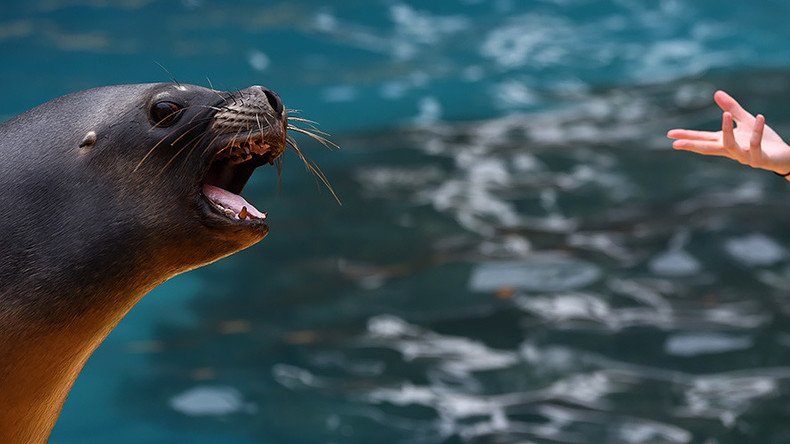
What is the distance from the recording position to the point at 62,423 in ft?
15.6

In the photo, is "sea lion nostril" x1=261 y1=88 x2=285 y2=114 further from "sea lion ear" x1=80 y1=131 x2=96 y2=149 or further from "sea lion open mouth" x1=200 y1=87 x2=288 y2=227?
"sea lion ear" x1=80 y1=131 x2=96 y2=149

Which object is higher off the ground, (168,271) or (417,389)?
(417,389)

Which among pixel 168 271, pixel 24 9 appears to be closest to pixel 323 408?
pixel 168 271

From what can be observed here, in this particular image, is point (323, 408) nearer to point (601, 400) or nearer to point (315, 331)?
point (315, 331)

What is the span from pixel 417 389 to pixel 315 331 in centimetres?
65

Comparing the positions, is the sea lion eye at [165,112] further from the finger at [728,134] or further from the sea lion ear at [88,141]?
the finger at [728,134]

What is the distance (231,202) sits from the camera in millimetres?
2266

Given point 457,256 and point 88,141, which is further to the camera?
point 457,256

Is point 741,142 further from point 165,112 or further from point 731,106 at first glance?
point 165,112

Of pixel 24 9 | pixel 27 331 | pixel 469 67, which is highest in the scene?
pixel 24 9

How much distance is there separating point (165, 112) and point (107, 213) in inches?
8.8

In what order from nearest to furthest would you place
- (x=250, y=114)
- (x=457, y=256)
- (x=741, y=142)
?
1. (x=250, y=114)
2. (x=741, y=142)
3. (x=457, y=256)

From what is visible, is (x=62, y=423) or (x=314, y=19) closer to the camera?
(x=62, y=423)

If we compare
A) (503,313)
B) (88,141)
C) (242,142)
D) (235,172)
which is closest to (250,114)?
(242,142)
